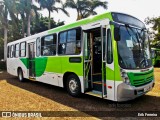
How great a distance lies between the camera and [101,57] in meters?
7.36

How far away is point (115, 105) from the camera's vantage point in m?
6.58

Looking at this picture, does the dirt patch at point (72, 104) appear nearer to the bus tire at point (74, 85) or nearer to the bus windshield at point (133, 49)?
the bus tire at point (74, 85)

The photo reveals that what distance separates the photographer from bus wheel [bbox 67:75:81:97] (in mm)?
7472

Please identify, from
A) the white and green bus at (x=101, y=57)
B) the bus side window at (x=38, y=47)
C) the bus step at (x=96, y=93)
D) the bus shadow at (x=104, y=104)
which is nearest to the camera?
the white and green bus at (x=101, y=57)

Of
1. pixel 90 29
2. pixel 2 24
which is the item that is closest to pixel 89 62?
pixel 90 29

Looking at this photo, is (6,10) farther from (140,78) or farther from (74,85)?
(140,78)

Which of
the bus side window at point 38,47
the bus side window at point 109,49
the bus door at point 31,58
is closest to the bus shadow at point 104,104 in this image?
the bus side window at point 109,49

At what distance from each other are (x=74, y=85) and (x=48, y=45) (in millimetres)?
2885

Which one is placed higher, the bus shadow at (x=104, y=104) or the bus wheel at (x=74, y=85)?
the bus wheel at (x=74, y=85)

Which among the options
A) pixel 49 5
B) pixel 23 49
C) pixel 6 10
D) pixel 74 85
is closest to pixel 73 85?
pixel 74 85

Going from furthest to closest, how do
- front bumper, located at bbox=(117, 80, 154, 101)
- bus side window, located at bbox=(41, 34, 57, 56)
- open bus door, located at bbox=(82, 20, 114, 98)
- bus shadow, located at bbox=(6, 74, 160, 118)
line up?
1. bus side window, located at bbox=(41, 34, 57, 56)
2. open bus door, located at bbox=(82, 20, 114, 98)
3. bus shadow, located at bbox=(6, 74, 160, 118)
4. front bumper, located at bbox=(117, 80, 154, 101)

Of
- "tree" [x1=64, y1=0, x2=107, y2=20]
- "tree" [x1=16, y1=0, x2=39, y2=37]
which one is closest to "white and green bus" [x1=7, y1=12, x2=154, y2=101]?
"tree" [x1=16, y1=0, x2=39, y2=37]

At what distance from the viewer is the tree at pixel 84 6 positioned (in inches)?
1242

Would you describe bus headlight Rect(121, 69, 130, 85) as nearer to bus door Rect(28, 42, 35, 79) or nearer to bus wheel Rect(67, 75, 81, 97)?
bus wheel Rect(67, 75, 81, 97)
